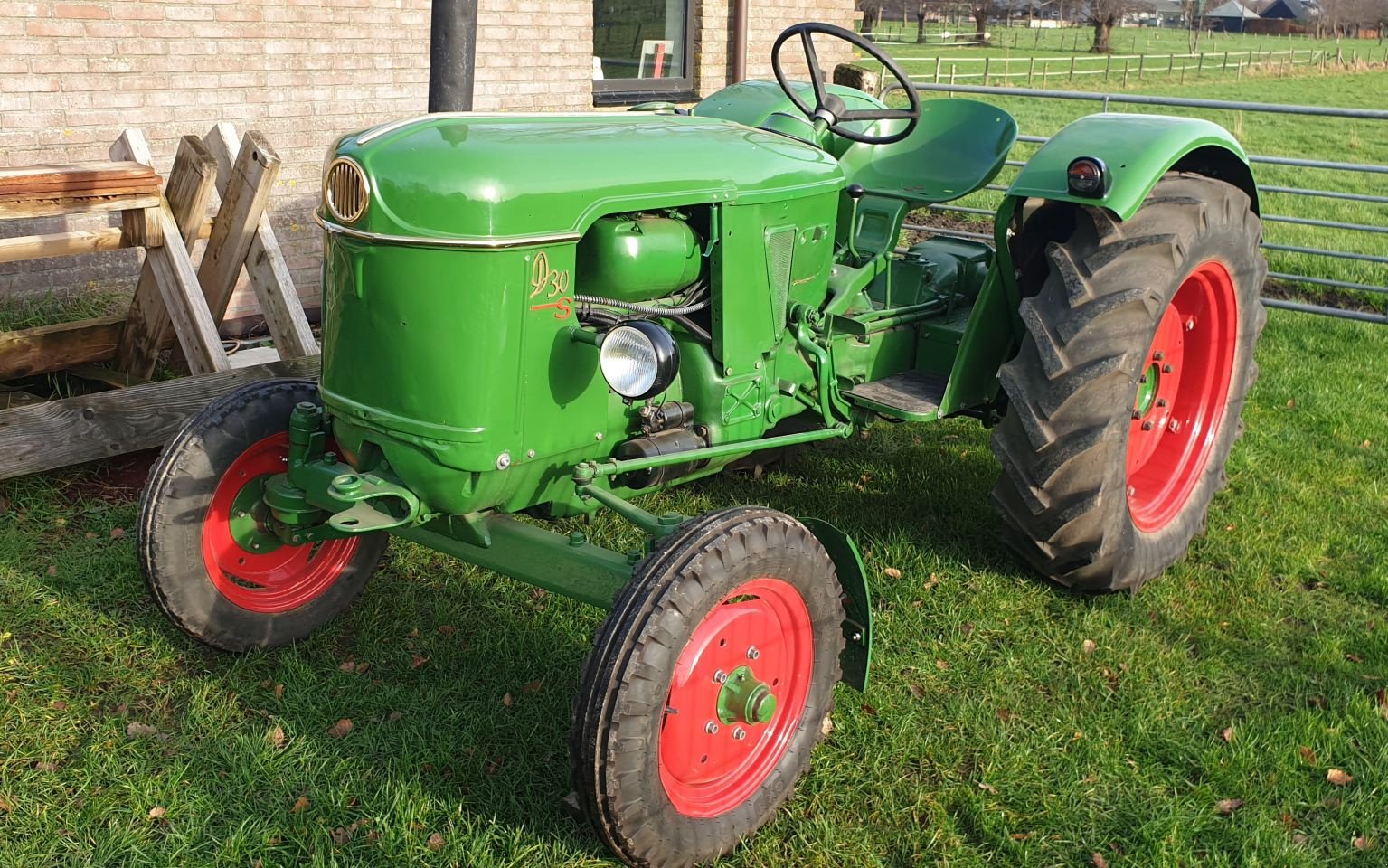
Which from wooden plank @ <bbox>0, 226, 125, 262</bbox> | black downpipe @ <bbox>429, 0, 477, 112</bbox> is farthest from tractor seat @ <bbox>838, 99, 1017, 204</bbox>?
wooden plank @ <bbox>0, 226, 125, 262</bbox>

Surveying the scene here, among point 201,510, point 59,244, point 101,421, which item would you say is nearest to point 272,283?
point 59,244

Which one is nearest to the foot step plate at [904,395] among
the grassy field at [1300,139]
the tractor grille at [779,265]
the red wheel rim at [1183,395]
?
the tractor grille at [779,265]

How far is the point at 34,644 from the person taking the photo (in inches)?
137

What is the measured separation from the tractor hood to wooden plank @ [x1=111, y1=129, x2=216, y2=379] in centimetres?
220

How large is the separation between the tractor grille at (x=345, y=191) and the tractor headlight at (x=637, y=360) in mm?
629

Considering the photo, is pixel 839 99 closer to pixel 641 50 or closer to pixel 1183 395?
pixel 1183 395

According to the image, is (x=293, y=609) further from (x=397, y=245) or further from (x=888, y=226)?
Result: (x=888, y=226)

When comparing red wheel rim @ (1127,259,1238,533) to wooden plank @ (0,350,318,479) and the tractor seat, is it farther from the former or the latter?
wooden plank @ (0,350,318,479)

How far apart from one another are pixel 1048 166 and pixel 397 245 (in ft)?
6.78

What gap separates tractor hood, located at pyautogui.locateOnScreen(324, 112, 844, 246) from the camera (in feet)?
8.63

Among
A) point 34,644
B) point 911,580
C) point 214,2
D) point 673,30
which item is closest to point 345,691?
point 34,644

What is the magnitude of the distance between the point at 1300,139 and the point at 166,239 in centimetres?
1771

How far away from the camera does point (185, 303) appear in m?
4.70

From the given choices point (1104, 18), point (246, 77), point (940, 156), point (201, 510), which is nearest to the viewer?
point (201, 510)
